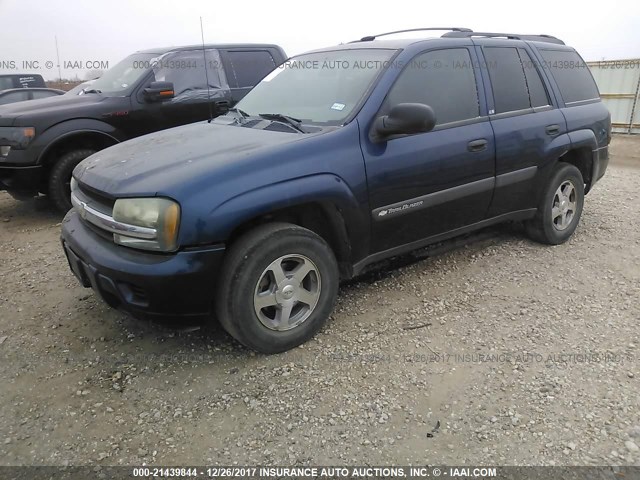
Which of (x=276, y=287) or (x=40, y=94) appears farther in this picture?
(x=40, y=94)

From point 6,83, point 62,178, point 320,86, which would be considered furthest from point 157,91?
point 6,83

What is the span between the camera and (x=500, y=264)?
4145 mm

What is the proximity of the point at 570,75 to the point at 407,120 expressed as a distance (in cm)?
256

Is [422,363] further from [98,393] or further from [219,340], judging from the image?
[98,393]

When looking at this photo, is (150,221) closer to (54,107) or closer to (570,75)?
(54,107)

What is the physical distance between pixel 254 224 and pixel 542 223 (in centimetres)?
278

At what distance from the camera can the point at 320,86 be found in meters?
3.54

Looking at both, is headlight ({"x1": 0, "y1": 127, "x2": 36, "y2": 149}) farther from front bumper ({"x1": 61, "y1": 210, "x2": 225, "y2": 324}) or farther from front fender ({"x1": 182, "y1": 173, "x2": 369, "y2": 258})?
front fender ({"x1": 182, "y1": 173, "x2": 369, "y2": 258})

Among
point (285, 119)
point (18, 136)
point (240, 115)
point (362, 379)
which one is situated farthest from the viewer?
point (18, 136)

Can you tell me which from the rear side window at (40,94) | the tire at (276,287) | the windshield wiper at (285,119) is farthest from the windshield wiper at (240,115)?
the rear side window at (40,94)

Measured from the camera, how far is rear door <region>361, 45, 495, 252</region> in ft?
10.5

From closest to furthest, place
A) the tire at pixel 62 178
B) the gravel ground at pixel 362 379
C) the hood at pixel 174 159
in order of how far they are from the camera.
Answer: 1. the gravel ground at pixel 362 379
2. the hood at pixel 174 159
3. the tire at pixel 62 178

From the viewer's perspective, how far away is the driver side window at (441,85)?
3354 millimetres

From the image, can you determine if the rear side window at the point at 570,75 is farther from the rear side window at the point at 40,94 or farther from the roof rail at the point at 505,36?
the rear side window at the point at 40,94
